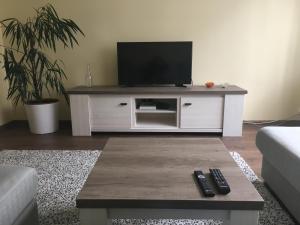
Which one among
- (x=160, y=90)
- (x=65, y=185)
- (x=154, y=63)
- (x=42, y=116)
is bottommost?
(x=65, y=185)

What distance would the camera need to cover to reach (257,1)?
11.0 feet

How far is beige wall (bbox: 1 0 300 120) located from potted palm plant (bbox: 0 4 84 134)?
0.91 ft

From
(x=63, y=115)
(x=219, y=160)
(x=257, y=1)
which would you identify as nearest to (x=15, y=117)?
(x=63, y=115)

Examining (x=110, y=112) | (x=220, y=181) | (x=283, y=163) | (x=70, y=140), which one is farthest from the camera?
(x=110, y=112)

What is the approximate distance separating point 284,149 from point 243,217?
2.20ft

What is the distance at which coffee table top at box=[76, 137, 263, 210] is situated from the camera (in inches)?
43.1

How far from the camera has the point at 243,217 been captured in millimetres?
1102

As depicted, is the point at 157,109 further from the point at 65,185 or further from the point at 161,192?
the point at 161,192

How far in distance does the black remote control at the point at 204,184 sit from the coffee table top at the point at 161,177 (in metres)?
0.02

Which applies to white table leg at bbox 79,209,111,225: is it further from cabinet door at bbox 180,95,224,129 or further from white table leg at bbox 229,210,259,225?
cabinet door at bbox 180,95,224,129

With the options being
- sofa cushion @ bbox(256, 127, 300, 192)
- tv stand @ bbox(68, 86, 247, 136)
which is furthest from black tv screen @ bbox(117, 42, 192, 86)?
sofa cushion @ bbox(256, 127, 300, 192)

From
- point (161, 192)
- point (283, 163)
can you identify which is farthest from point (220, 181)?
point (283, 163)

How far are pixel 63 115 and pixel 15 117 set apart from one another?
73 centimetres

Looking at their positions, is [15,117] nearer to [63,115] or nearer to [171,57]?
[63,115]
